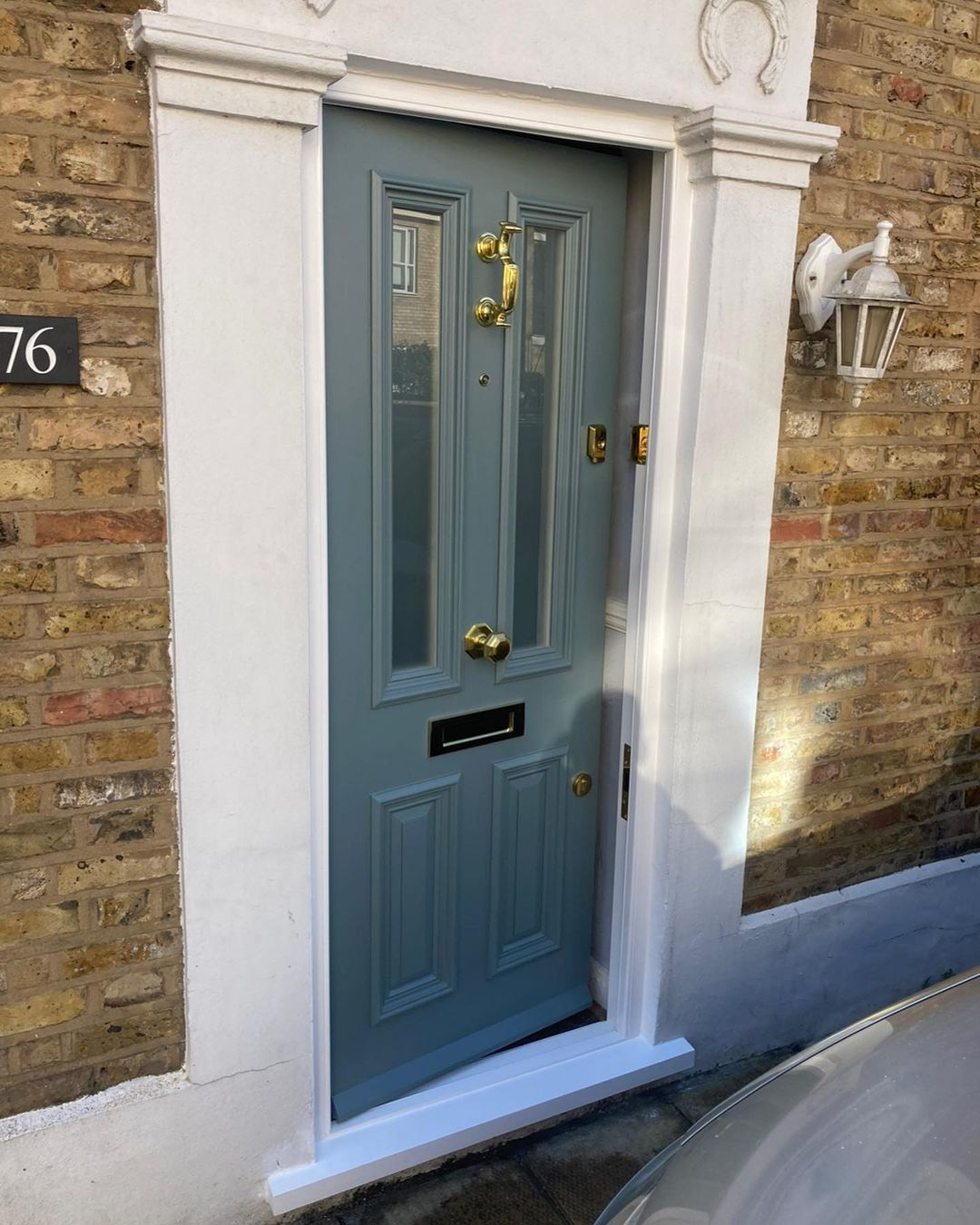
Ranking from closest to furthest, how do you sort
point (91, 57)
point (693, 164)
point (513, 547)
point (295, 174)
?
point (91, 57), point (295, 174), point (693, 164), point (513, 547)

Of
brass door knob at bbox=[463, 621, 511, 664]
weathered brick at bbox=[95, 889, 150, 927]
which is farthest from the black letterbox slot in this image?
weathered brick at bbox=[95, 889, 150, 927]

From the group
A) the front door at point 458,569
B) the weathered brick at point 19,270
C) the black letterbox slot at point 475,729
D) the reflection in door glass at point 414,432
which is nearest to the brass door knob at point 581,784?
the front door at point 458,569

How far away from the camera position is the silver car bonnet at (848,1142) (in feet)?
5.32

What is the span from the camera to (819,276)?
9.71 ft

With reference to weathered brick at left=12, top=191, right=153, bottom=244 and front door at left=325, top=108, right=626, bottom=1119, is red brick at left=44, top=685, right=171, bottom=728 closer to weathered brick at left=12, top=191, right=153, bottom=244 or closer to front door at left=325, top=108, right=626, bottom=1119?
front door at left=325, top=108, right=626, bottom=1119

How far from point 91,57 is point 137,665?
1198 mm

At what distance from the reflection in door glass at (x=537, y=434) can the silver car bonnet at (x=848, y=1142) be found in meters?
1.43

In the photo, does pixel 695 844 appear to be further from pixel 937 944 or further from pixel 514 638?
pixel 937 944

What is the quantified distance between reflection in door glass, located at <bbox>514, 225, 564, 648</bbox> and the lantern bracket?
2.20ft

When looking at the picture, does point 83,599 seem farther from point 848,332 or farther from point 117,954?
point 848,332

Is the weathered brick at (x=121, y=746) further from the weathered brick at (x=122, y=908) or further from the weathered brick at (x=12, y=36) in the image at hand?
the weathered brick at (x=12, y=36)

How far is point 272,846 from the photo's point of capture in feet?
8.31

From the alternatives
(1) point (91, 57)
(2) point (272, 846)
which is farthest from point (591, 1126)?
(1) point (91, 57)

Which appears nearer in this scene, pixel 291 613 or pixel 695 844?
pixel 291 613
